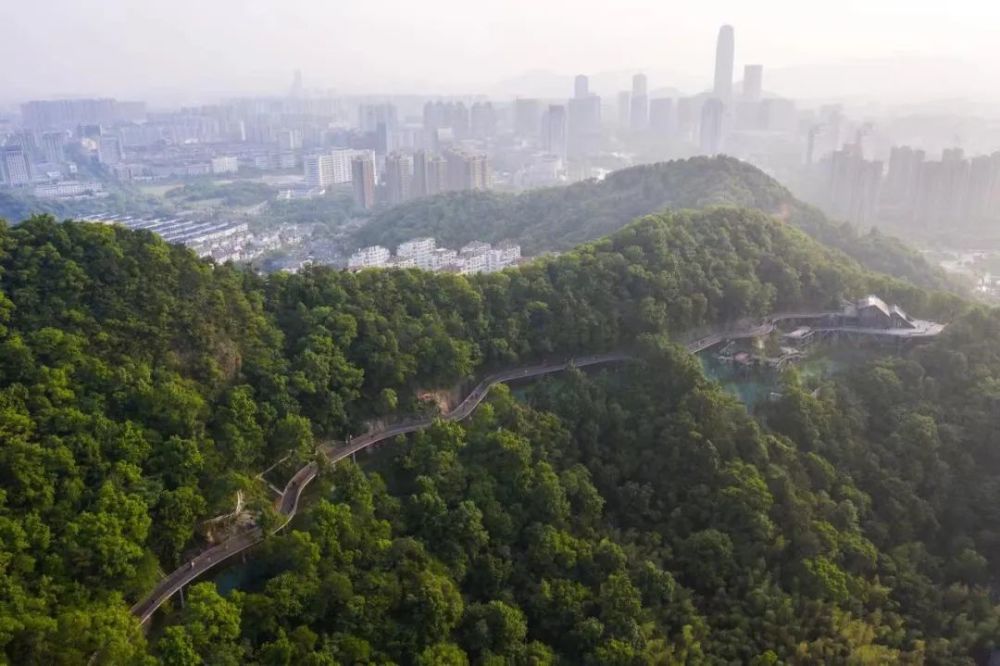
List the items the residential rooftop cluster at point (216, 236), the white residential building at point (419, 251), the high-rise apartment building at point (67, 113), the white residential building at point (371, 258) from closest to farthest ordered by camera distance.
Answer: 1. the white residential building at point (419, 251)
2. the white residential building at point (371, 258)
3. the residential rooftop cluster at point (216, 236)
4. the high-rise apartment building at point (67, 113)

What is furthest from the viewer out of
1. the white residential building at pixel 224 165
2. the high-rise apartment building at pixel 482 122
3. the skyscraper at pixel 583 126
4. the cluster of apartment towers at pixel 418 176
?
the high-rise apartment building at pixel 482 122

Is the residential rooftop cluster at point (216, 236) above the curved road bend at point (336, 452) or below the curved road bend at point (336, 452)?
below

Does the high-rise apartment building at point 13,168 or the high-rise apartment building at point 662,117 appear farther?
the high-rise apartment building at point 662,117

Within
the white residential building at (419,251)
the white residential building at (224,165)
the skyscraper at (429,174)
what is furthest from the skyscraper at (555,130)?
the white residential building at (419,251)

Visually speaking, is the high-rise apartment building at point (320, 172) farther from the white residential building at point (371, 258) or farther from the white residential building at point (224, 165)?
the white residential building at point (371, 258)

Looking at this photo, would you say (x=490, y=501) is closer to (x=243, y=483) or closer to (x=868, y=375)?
(x=243, y=483)

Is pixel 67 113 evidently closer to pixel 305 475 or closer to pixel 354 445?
pixel 354 445

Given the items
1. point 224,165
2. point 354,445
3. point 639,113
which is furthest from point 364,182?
point 354,445
